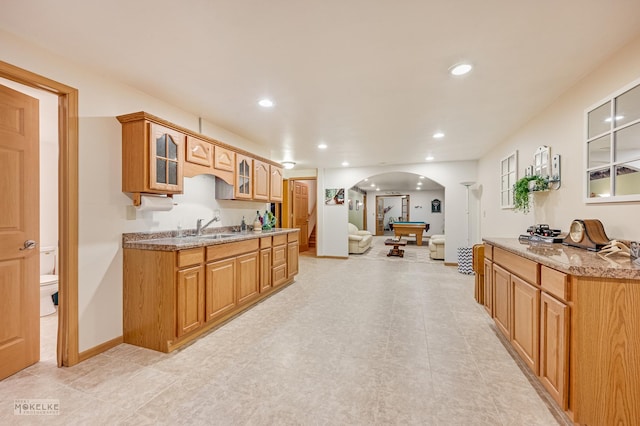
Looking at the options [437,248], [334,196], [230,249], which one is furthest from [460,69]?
[437,248]

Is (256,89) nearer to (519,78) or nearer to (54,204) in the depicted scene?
(519,78)

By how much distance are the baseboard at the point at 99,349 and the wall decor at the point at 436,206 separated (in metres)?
12.7

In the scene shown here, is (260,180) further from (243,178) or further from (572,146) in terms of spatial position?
(572,146)

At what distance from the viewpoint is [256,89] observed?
259cm

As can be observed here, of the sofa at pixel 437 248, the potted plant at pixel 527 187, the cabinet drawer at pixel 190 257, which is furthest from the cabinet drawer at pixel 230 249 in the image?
the sofa at pixel 437 248

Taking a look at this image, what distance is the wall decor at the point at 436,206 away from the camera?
12562mm

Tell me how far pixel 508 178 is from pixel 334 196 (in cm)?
391

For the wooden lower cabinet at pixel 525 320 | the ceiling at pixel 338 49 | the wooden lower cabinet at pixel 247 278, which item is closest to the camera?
the ceiling at pixel 338 49

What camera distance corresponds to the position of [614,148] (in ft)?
6.34

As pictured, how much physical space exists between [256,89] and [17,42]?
5.43 ft

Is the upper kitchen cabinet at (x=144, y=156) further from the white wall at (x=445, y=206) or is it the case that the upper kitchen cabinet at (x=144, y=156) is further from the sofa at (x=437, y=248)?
the sofa at (x=437, y=248)

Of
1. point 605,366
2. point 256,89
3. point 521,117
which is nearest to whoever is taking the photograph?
point 605,366

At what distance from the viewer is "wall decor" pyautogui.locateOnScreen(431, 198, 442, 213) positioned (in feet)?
41.2

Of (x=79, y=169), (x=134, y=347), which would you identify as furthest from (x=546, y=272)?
(x=79, y=169)
